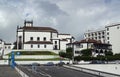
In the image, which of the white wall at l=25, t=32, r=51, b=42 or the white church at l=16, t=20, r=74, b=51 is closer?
the white church at l=16, t=20, r=74, b=51

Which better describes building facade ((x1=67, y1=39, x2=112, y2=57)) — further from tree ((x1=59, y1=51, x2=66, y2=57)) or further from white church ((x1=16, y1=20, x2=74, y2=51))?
white church ((x1=16, y1=20, x2=74, y2=51))

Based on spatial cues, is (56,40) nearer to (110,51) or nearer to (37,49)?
(37,49)

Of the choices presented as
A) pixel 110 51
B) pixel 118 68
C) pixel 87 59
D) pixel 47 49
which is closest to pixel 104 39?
pixel 110 51

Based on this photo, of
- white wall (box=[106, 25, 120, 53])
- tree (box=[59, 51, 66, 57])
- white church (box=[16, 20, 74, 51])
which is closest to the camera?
tree (box=[59, 51, 66, 57])

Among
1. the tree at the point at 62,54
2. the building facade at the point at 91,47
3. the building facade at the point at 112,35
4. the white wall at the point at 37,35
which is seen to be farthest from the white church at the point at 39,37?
the building facade at the point at 112,35

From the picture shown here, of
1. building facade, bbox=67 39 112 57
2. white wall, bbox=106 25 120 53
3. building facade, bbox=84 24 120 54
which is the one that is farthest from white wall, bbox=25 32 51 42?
white wall, bbox=106 25 120 53

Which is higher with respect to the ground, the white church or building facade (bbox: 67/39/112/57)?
the white church

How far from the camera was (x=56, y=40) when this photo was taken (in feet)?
489

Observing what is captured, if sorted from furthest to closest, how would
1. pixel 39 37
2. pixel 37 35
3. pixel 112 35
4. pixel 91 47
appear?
1. pixel 112 35
2. pixel 39 37
3. pixel 37 35
4. pixel 91 47

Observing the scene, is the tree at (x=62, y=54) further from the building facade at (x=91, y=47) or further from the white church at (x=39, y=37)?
the white church at (x=39, y=37)

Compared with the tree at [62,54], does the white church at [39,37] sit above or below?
above

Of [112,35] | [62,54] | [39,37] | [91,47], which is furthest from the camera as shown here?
[112,35]

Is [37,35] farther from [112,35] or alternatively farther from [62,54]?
[112,35]

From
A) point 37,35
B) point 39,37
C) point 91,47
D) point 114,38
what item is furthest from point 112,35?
point 37,35
